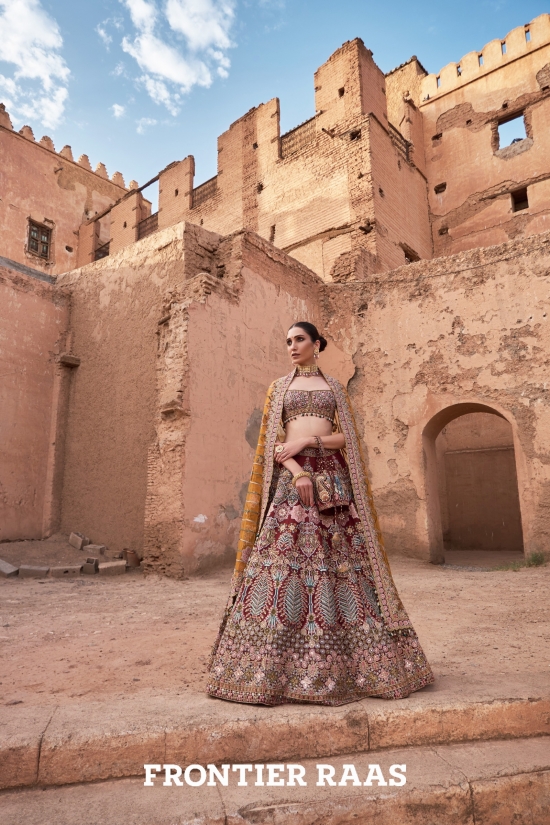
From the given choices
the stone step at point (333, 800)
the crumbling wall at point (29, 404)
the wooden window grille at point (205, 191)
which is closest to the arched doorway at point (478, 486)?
the crumbling wall at point (29, 404)

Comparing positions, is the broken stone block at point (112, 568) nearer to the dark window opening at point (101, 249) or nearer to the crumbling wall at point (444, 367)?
the crumbling wall at point (444, 367)

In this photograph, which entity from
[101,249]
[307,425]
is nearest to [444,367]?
[307,425]

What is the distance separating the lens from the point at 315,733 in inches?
82.4

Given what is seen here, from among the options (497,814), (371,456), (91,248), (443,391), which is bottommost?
(497,814)

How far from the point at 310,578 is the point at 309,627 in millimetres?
214

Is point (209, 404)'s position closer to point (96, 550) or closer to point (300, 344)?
point (96, 550)

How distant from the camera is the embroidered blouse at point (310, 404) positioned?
114 inches

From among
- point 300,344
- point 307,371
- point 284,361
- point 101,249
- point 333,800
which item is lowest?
point 333,800

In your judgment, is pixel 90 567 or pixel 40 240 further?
pixel 40 240

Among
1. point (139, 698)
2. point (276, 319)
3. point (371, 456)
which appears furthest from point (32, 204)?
point (139, 698)

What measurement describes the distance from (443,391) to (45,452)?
6.83 m

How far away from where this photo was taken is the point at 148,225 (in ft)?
65.4

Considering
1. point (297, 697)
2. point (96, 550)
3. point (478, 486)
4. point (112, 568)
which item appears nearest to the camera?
point (297, 697)

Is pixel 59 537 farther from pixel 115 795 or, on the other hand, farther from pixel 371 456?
pixel 115 795
